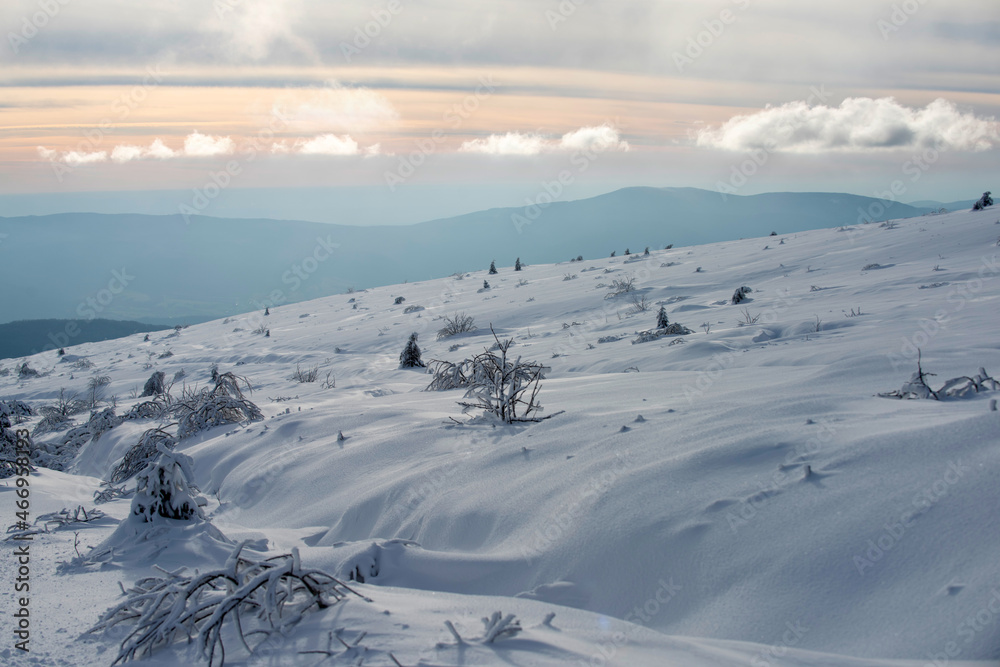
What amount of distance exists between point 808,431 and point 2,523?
390 cm

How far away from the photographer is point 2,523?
10.2ft

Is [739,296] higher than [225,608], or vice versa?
[739,296]

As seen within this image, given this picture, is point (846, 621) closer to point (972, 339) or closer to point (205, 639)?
point (205, 639)

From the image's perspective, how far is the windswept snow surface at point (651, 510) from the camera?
1.66 m

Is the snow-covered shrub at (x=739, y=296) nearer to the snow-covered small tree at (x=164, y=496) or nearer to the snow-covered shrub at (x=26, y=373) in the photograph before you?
the snow-covered small tree at (x=164, y=496)

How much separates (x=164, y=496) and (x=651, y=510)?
2208mm

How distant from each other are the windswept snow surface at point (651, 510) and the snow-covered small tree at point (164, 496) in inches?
12.0

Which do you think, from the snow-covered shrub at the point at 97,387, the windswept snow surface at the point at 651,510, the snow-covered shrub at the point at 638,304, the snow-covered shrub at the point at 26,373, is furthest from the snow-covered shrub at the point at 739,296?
the snow-covered shrub at the point at 26,373

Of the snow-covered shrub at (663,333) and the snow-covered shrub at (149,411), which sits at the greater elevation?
the snow-covered shrub at (663,333)

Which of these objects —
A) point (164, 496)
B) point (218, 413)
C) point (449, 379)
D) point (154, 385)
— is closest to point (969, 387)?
point (164, 496)

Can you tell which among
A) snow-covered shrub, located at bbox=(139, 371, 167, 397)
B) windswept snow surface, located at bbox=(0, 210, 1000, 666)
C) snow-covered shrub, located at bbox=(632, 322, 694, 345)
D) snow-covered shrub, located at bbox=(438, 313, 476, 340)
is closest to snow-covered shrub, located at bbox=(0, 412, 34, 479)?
windswept snow surface, located at bbox=(0, 210, 1000, 666)

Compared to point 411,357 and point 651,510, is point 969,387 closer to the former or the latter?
point 651,510

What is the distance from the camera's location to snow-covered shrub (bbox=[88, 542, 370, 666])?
1.66 meters

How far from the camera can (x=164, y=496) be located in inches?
113
